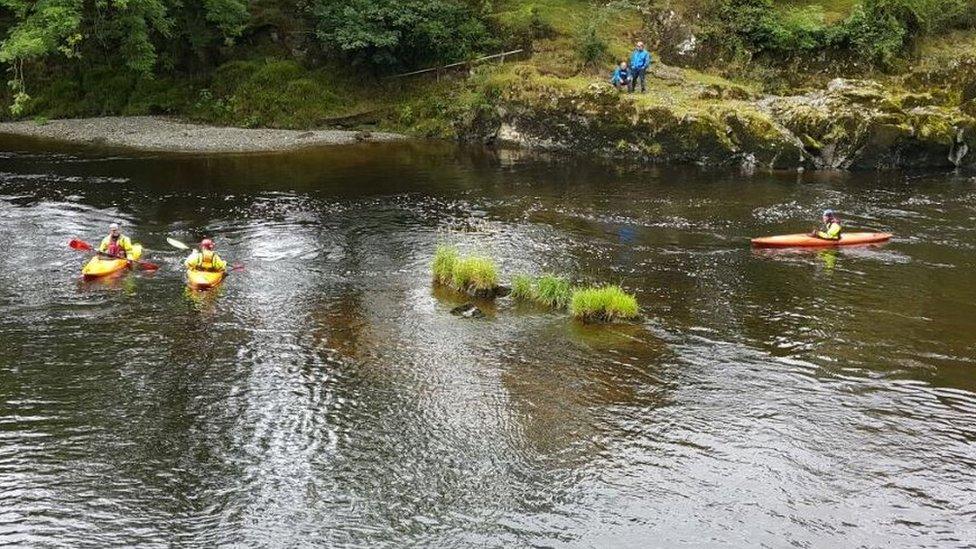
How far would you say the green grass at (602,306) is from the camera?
15.1 m

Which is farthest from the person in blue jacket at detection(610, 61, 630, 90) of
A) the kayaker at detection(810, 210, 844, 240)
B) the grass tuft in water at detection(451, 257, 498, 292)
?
the grass tuft in water at detection(451, 257, 498, 292)

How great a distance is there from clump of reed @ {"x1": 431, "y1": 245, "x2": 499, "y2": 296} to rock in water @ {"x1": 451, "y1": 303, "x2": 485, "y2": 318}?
2.85 feet

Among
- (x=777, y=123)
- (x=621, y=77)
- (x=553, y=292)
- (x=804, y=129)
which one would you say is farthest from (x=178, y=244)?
(x=804, y=129)

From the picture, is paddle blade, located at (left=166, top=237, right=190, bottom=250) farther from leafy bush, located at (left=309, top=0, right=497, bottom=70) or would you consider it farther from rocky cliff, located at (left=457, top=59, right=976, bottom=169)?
rocky cliff, located at (left=457, top=59, right=976, bottom=169)

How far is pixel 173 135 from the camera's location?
33.6 metres

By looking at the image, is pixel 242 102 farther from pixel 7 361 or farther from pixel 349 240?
pixel 7 361

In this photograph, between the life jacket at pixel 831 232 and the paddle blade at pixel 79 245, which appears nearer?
the paddle blade at pixel 79 245

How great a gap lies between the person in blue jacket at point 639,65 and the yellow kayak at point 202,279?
19444mm

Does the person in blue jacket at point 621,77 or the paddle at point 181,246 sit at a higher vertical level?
the person in blue jacket at point 621,77

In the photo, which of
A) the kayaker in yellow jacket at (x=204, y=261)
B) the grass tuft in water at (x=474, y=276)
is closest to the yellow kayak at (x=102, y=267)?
the kayaker in yellow jacket at (x=204, y=261)

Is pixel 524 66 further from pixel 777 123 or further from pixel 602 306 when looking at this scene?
pixel 602 306

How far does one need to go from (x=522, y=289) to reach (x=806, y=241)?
7927mm

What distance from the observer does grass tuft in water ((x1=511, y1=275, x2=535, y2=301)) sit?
16.3m

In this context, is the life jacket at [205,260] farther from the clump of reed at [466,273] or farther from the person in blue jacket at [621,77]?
the person in blue jacket at [621,77]
